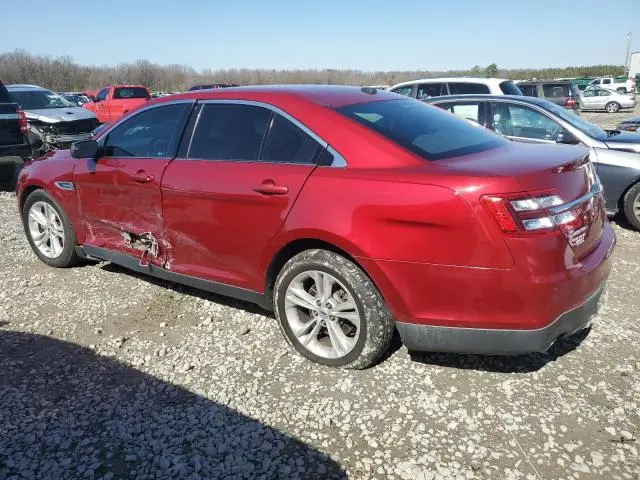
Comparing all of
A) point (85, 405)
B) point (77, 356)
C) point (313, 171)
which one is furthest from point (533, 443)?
point (77, 356)

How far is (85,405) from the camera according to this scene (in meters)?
2.93

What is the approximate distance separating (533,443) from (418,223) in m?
1.18

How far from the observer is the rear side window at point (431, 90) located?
1113cm

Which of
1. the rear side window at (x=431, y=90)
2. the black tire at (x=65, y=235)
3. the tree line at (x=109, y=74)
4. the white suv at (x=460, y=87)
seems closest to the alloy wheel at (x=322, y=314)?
the black tire at (x=65, y=235)

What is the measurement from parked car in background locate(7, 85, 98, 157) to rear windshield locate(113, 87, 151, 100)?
27.2ft

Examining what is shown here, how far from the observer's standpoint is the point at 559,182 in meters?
2.69

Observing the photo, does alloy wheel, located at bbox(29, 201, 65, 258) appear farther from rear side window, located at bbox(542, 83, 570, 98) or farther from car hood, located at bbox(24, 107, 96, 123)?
rear side window, located at bbox(542, 83, 570, 98)

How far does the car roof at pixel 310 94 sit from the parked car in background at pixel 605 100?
29843 millimetres

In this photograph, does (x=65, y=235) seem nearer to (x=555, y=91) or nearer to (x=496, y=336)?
(x=496, y=336)

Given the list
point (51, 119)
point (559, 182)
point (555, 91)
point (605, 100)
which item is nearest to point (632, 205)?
point (559, 182)

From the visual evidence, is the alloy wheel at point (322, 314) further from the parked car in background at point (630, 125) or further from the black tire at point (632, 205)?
the parked car in background at point (630, 125)

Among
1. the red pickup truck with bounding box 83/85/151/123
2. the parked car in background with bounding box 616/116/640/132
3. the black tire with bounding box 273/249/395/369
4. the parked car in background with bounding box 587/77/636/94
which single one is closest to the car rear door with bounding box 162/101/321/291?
the black tire with bounding box 273/249/395/369

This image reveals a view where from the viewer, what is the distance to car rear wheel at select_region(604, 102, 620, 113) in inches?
1161

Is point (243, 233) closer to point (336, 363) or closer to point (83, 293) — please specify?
point (336, 363)
